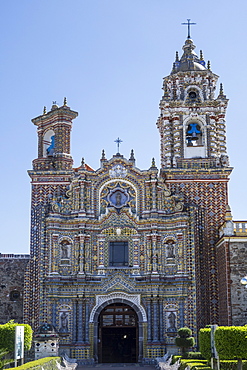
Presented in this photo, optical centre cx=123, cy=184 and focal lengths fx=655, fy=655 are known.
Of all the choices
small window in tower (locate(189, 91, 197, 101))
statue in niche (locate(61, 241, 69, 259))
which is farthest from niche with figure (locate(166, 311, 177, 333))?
small window in tower (locate(189, 91, 197, 101))

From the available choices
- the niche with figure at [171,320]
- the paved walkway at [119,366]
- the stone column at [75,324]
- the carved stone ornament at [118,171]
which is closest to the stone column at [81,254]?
the stone column at [75,324]

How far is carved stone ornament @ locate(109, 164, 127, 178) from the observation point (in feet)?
130

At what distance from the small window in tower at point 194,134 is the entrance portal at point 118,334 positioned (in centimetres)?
1114

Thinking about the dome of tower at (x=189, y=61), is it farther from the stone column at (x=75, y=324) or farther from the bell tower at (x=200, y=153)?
the stone column at (x=75, y=324)

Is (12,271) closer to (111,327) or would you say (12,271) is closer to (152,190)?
(111,327)

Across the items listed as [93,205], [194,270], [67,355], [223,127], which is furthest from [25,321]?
[223,127]

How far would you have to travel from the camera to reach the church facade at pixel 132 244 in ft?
123

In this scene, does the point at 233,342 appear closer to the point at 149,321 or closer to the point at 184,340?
the point at 184,340

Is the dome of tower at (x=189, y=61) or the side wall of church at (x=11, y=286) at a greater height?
the dome of tower at (x=189, y=61)

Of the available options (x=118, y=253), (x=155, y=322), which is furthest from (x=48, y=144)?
(x=155, y=322)

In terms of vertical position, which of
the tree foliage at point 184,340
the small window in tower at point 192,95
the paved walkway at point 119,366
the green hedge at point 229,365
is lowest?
the paved walkway at point 119,366

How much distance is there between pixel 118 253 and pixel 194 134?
29.7 ft

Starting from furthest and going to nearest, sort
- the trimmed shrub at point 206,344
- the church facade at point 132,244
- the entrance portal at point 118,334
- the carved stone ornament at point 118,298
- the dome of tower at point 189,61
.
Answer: the dome of tower at point 189,61 → the entrance portal at point 118,334 → the carved stone ornament at point 118,298 → the church facade at point 132,244 → the trimmed shrub at point 206,344

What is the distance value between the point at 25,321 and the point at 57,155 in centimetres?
1038
